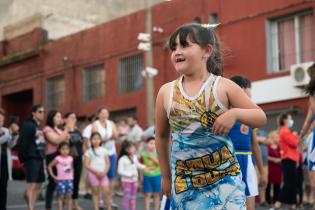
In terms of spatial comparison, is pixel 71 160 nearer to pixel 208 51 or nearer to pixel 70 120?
pixel 70 120

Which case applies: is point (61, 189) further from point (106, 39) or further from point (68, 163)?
point (106, 39)

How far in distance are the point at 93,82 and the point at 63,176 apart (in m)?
15.5

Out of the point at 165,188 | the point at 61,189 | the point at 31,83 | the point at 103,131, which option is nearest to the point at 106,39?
the point at 31,83

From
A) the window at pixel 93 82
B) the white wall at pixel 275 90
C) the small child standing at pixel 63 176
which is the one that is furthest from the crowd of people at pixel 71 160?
the window at pixel 93 82

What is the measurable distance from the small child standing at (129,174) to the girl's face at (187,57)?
21.6 feet

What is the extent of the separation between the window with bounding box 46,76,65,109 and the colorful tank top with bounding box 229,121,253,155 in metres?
20.8

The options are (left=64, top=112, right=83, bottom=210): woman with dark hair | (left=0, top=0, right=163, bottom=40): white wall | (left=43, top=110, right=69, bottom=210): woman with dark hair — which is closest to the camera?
(left=43, top=110, right=69, bottom=210): woman with dark hair

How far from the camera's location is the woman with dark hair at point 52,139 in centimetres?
951

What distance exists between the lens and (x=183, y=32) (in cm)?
358

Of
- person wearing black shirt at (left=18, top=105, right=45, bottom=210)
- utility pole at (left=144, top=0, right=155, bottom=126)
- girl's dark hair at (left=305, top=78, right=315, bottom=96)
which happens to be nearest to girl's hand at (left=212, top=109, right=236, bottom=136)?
girl's dark hair at (left=305, top=78, right=315, bottom=96)

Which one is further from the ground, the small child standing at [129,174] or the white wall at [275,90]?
the white wall at [275,90]

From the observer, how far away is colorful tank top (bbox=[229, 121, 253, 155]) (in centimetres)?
593

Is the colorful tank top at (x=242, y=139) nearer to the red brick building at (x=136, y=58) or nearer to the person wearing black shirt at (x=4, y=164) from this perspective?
the person wearing black shirt at (x=4, y=164)

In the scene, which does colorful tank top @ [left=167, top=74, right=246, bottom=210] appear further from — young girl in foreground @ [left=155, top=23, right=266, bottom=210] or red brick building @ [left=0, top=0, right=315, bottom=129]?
red brick building @ [left=0, top=0, right=315, bottom=129]
